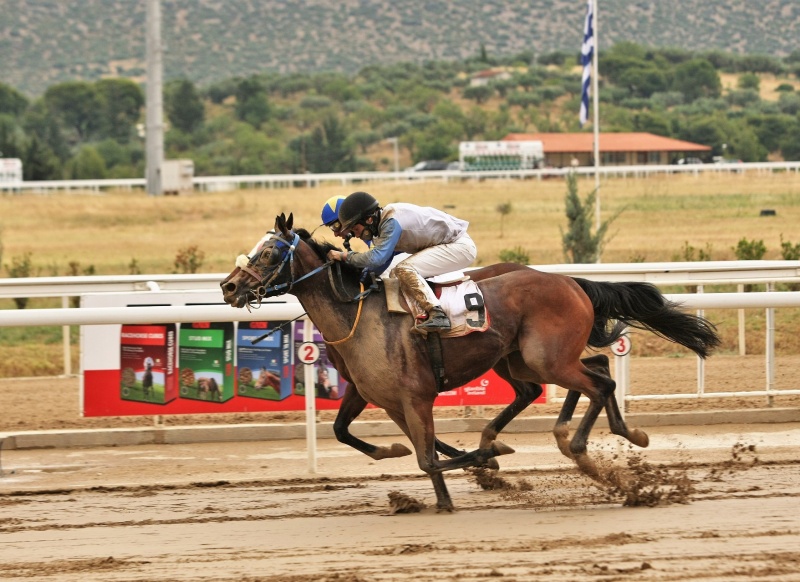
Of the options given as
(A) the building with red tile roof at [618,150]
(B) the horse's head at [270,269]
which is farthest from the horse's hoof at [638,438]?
(A) the building with red tile roof at [618,150]

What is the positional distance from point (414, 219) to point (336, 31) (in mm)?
130034

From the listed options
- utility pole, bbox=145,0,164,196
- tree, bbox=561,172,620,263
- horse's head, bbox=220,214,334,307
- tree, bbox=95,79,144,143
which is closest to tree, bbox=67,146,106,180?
utility pole, bbox=145,0,164,196

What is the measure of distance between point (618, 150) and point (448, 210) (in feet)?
90.1

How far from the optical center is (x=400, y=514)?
6156 mm

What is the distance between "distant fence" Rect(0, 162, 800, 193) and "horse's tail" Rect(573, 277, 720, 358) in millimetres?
26545

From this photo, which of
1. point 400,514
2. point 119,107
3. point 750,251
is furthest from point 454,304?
point 119,107

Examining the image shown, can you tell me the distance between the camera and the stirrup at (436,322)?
6199 mm

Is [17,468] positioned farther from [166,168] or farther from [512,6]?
[512,6]

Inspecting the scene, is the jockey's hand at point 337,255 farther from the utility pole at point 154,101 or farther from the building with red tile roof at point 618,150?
the building with red tile roof at point 618,150

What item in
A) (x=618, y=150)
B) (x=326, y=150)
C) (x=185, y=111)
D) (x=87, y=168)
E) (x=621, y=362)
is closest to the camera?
(x=621, y=362)

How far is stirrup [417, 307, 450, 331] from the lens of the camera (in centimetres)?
620

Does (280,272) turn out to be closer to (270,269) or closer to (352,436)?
(270,269)

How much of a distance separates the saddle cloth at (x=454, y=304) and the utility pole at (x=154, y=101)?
27133mm

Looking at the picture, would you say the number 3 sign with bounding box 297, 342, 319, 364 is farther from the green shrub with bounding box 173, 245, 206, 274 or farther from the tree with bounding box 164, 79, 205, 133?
the tree with bounding box 164, 79, 205, 133
